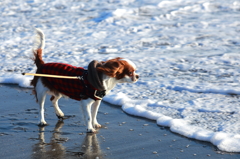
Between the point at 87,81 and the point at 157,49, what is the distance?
5750 millimetres

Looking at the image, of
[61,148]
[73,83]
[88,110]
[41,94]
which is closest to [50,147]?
[61,148]

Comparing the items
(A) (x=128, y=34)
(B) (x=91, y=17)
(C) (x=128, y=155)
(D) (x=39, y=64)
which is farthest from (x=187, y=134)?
(B) (x=91, y=17)

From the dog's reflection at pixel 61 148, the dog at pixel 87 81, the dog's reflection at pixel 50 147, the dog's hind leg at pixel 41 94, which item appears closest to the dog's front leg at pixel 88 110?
the dog at pixel 87 81

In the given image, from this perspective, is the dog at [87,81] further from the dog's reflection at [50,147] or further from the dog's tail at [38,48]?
the dog's reflection at [50,147]

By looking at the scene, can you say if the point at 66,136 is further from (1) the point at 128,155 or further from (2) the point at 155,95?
(2) the point at 155,95

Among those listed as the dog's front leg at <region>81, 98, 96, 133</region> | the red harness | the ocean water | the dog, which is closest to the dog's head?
the dog

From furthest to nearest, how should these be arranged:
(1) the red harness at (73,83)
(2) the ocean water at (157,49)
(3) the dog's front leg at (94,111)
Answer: (2) the ocean water at (157,49) → (3) the dog's front leg at (94,111) → (1) the red harness at (73,83)

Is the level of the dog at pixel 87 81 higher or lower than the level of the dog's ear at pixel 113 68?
lower

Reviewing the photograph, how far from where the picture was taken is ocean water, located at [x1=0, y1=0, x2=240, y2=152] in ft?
17.0

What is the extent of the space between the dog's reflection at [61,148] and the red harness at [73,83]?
1.72 feet

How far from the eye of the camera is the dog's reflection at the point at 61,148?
3828mm

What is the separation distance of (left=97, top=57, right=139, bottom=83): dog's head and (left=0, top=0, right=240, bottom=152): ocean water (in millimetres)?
935

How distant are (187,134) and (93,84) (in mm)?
1308

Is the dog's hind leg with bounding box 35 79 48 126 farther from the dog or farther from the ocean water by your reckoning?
the ocean water
